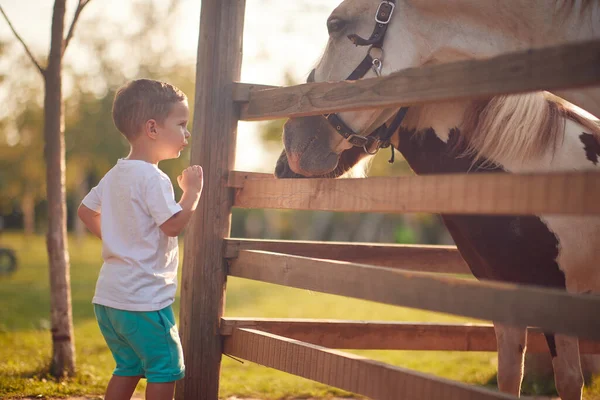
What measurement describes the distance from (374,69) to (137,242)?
135 cm

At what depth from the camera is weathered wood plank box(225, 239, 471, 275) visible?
3338 millimetres

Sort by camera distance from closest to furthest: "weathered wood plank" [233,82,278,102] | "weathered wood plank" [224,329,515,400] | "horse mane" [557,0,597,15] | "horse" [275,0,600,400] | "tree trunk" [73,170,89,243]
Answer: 1. "weathered wood plank" [224,329,515,400]
2. "horse mane" [557,0,597,15]
3. "horse" [275,0,600,400]
4. "weathered wood plank" [233,82,278,102]
5. "tree trunk" [73,170,89,243]

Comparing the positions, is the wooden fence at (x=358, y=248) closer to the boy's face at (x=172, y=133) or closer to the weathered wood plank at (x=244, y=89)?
the weathered wood plank at (x=244, y=89)

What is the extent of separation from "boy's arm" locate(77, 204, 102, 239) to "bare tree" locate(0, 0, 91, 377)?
2111mm

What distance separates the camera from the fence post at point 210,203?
3154 mm

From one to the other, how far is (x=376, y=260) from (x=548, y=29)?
5.26ft

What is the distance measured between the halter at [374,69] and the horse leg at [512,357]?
1.17 metres

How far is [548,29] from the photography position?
281 cm

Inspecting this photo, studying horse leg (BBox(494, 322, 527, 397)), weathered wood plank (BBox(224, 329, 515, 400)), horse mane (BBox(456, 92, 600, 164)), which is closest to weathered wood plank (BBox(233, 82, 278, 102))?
horse mane (BBox(456, 92, 600, 164))

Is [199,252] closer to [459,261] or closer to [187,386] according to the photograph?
[187,386]

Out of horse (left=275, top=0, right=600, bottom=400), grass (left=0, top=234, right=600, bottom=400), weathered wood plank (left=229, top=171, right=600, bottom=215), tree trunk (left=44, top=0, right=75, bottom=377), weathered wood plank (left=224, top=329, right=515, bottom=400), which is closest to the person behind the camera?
weathered wood plank (left=229, top=171, right=600, bottom=215)

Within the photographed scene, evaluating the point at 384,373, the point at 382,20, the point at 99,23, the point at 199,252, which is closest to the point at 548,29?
the point at 382,20

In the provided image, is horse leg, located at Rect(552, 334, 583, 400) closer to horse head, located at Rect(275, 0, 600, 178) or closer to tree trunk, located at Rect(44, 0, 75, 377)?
horse head, located at Rect(275, 0, 600, 178)

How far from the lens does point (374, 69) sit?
9.81ft
